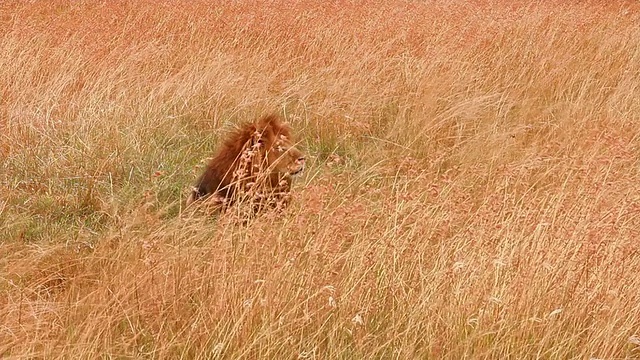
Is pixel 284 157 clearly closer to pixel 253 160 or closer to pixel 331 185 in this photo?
pixel 253 160

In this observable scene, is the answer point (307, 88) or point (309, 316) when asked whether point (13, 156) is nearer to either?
point (307, 88)

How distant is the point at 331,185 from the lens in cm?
363

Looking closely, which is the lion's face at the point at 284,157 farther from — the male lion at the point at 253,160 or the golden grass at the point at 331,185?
the golden grass at the point at 331,185

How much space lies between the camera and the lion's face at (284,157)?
143 inches

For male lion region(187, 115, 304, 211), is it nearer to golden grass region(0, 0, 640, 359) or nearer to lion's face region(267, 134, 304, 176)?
lion's face region(267, 134, 304, 176)

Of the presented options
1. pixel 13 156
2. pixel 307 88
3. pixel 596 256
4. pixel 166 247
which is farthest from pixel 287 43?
pixel 596 256

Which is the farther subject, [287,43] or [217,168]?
[287,43]

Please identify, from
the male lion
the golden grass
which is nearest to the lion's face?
the male lion

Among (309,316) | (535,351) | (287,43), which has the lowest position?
(287,43)

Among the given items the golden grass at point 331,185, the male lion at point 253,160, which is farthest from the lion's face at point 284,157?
the golden grass at point 331,185

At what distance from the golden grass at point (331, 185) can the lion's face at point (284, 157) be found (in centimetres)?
16

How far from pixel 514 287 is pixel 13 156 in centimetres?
306

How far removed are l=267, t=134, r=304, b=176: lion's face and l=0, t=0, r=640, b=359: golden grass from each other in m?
0.16

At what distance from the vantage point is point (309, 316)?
101 inches
